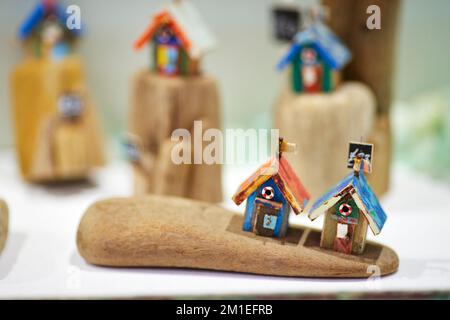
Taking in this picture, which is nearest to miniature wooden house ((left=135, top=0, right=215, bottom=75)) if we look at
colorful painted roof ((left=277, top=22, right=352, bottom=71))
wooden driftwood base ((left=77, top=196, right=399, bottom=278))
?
colorful painted roof ((left=277, top=22, right=352, bottom=71))

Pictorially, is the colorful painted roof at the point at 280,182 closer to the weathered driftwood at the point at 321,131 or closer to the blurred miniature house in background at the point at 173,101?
the weathered driftwood at the point at 321,131

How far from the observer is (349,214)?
125 centimetres

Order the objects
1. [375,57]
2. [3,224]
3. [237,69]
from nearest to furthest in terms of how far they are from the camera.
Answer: [3,224]
[375,57]
[237,69]

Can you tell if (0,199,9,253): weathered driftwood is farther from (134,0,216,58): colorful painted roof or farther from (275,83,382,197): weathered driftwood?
(275,83,382,197): weathered driftwood

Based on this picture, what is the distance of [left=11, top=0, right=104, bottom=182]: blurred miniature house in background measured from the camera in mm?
1822

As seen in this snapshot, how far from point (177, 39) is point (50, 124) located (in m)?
0.47

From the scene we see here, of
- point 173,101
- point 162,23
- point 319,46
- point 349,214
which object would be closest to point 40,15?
point 162,23

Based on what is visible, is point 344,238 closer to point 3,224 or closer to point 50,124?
point 3,224

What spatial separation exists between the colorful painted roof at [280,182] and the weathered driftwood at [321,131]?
10.4 inches

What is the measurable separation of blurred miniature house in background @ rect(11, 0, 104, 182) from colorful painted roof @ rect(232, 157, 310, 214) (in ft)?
2.39

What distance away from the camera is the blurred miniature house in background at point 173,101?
161cm

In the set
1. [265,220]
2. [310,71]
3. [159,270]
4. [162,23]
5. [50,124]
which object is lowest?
[159,270]

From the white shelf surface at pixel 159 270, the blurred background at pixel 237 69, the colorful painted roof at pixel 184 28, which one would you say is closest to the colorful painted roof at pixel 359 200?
the white shelf surface at pixel 159 270
